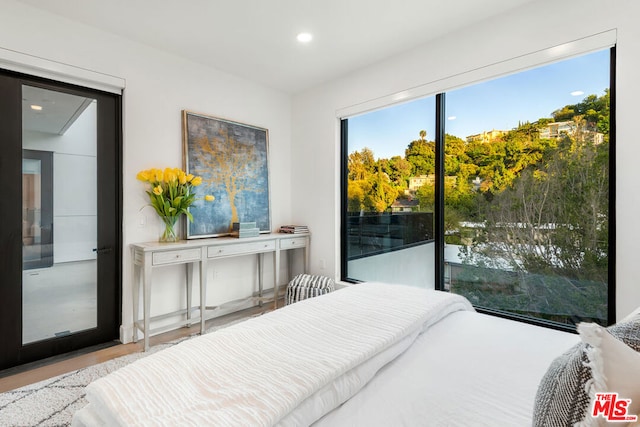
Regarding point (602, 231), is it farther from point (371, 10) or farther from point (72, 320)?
point (72, 320)

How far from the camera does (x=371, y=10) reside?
241cm

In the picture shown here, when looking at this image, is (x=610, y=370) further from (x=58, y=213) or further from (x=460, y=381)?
(x=58, y=213)

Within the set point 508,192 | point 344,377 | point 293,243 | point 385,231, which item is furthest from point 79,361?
point 508,192

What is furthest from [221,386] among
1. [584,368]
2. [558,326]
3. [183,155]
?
[183,155]

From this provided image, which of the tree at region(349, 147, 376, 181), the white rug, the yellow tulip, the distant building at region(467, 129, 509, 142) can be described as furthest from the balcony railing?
the white rug

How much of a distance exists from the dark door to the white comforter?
2.09 m

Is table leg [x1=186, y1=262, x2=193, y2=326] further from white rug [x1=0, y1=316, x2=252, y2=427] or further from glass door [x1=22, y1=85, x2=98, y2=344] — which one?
white rug [x1=0, y1=316, x2=252, y2=427]

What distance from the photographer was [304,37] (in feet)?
9.18

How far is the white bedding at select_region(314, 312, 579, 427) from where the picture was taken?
0.94 metres

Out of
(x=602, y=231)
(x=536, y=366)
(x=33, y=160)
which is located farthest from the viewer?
(x=33, y=160)

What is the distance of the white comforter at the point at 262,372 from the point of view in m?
0.86

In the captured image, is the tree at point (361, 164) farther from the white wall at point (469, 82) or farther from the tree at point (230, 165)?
the tree at point (230, 165)

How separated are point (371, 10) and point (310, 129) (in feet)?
5.64

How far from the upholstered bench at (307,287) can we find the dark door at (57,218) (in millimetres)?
1661
